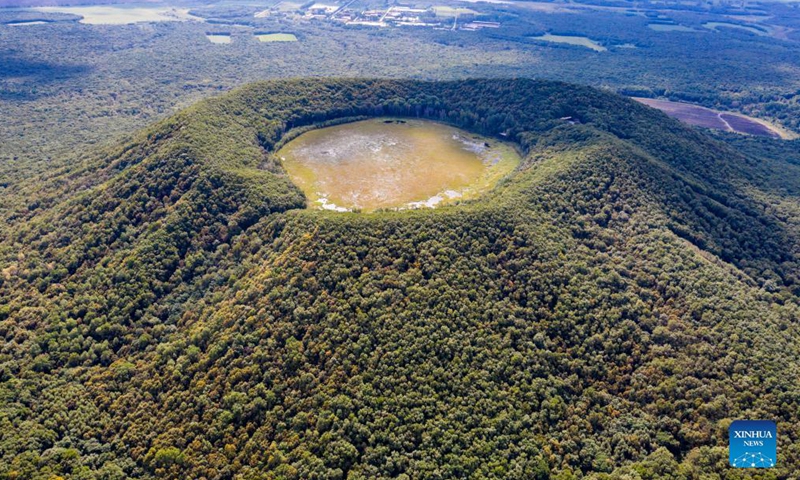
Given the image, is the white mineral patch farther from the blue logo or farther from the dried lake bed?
the blue logo

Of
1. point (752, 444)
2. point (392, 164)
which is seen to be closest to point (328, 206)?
point (392, 164)

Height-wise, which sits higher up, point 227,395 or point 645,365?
point 645,365

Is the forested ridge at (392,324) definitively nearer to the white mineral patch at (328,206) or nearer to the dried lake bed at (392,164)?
the white mineral patch at (328,206)

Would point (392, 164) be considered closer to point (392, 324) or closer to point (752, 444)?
point (392, 324)

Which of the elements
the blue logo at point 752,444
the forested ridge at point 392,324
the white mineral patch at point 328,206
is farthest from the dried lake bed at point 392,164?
the blue logo at point 752,444

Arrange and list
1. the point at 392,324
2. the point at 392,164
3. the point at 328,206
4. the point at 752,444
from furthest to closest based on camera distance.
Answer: the point at 392,164 < the point at 328,206 < the point at 392,324 < the point at 752,444

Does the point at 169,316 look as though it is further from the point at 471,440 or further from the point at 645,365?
the point at 645,365

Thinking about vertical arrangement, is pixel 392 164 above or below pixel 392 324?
above

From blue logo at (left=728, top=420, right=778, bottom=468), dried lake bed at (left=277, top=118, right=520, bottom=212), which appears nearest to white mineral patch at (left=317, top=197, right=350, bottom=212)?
dried lake bed at (left=277, top=118, right=520, bottom=212)

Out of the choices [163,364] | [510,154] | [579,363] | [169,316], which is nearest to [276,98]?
[510,154]
